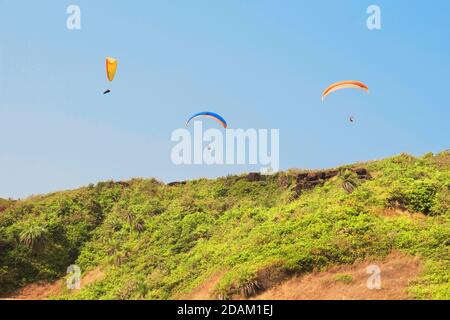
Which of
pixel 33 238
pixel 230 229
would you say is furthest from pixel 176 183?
pixel 33 238

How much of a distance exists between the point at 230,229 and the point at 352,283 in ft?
49.3

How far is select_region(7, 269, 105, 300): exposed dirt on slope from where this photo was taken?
45.1 meters

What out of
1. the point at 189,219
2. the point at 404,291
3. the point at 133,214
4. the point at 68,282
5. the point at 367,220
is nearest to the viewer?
the point at 404,291

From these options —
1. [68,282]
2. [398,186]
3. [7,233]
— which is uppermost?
[398,186]

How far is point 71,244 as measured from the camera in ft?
169

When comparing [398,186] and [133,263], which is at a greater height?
[398,186]

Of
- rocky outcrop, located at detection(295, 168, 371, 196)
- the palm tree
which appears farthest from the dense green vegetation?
rocky outcrop, located at detection(295, 168, 371, 196)

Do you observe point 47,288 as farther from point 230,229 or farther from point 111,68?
point 111,68

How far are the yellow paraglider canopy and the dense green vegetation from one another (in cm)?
1396

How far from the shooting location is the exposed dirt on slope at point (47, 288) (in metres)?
45.1

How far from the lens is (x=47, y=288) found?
4634cm

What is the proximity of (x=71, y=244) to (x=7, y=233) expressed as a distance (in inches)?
219
